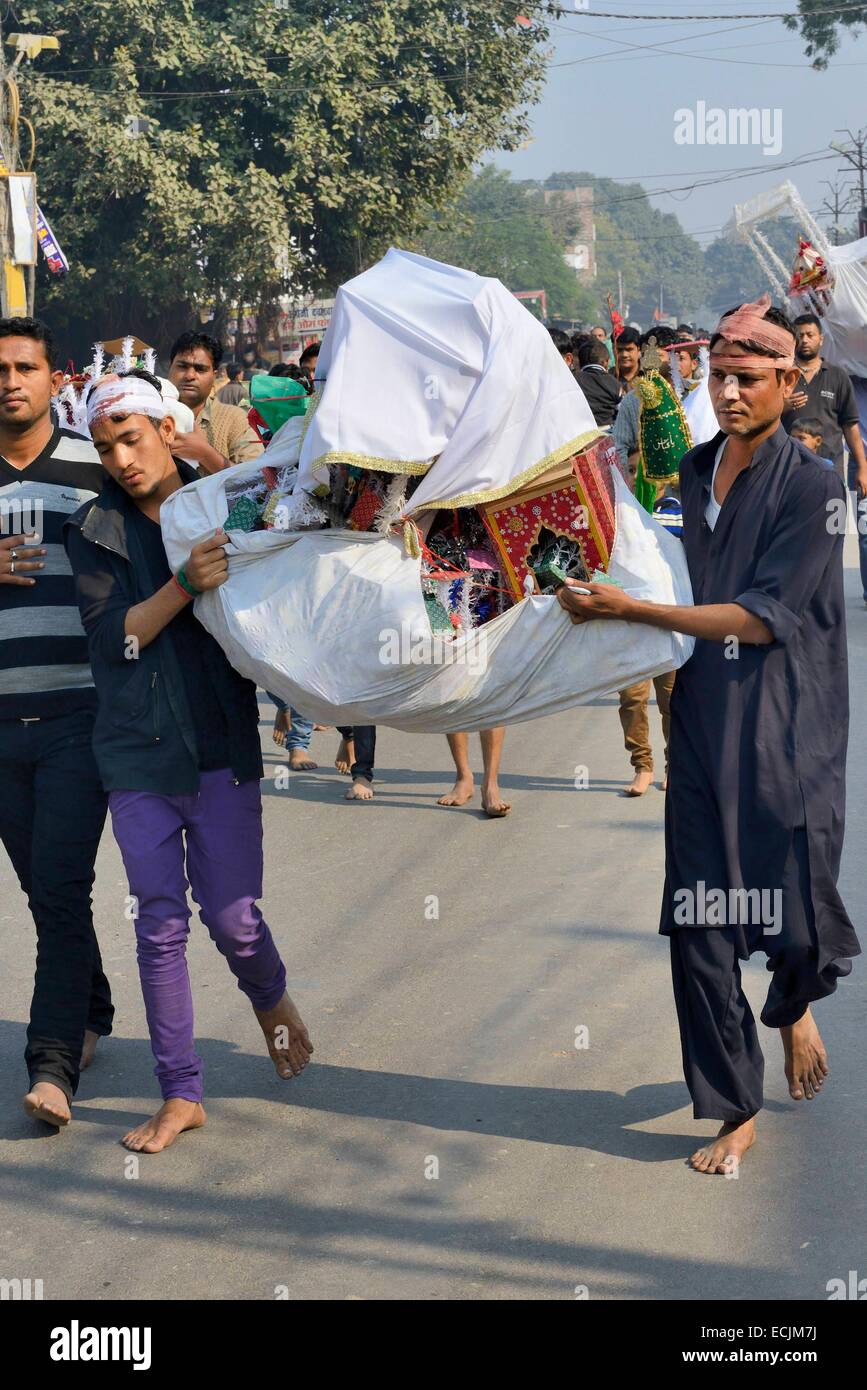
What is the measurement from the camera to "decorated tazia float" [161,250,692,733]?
13.1 feet

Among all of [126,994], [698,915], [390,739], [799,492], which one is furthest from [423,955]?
[390,739]

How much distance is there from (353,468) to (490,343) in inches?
18.2

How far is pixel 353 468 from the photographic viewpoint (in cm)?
416

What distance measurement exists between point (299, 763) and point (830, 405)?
4.64 meters

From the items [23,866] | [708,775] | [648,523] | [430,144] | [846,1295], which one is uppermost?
[430,144]

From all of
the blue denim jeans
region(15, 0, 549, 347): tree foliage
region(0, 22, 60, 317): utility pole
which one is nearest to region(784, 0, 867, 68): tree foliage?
region(15, 0, 549, 347): tree foliage

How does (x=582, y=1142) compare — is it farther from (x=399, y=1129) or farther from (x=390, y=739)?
(x=390, y=739)

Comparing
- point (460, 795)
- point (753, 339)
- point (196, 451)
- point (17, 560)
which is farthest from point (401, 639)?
point (460, 795)

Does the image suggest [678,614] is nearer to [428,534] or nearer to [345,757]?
[428,534]

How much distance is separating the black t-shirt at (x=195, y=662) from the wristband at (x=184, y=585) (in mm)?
151

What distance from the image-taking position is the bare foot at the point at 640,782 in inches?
319

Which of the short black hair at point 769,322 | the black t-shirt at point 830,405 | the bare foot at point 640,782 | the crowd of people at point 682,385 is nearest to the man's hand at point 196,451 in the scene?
the short black hair at point 769,322

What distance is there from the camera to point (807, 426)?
427 inches

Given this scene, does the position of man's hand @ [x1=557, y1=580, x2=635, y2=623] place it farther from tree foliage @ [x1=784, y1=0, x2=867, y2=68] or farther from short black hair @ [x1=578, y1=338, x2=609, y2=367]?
tree foliage @ [x1=784, y1=0, x2=867, y2=68]
